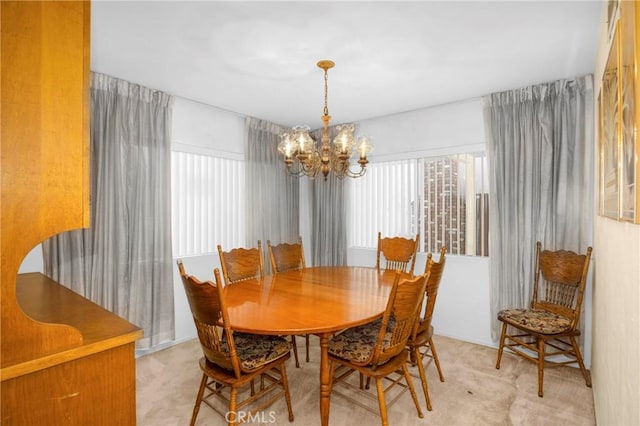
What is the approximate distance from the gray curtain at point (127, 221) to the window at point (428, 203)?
240 cm

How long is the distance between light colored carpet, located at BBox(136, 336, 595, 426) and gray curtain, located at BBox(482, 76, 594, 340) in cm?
61

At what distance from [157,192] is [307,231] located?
2250mm

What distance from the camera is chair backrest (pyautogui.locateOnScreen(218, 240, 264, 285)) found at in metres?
2.84

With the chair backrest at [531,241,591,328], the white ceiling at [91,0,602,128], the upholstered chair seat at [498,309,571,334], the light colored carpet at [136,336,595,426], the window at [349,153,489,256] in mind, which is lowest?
the light colored carpet at [136,336,595,426]

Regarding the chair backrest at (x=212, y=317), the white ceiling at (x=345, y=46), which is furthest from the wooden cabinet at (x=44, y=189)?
the white ceiling at (x=345, y=46)

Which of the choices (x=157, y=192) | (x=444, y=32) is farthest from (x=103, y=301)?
(x=444, y=32)

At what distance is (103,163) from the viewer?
285 centimetres

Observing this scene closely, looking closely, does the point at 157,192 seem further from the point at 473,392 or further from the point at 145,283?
the point at 473,392

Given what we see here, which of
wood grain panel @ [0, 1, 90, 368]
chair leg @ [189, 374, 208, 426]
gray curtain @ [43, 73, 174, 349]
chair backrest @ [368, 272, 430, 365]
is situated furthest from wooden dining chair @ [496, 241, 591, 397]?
gray curtain @ [43, 73, 174, 349]

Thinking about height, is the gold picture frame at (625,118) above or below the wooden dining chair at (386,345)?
above

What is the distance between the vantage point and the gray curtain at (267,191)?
4.12 meters

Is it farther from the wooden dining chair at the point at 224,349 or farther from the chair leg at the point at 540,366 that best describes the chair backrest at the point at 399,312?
the chair leg at the point at 540,366

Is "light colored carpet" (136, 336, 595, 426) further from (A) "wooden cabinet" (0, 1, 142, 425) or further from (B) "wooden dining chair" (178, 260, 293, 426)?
(A) "wooden cabinet" (0, 1, 142, 425)

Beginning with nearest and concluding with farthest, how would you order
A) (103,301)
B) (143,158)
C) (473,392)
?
1. (473,392)
2. (103,301)
3. (143,158)
